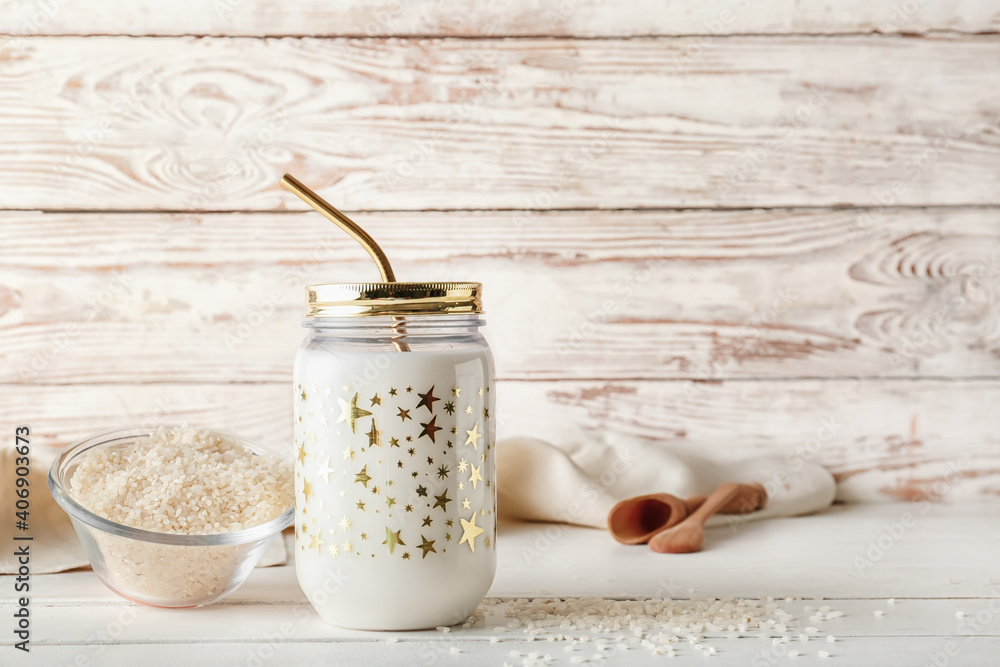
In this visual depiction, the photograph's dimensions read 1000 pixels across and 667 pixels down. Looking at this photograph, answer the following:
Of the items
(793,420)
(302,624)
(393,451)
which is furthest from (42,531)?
(793,420)

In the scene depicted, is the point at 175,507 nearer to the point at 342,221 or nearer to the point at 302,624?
the point at 302,624

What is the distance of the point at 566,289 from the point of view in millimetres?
1170

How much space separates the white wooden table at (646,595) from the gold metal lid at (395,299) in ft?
0.83

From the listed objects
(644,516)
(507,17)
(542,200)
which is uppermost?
(507,17)

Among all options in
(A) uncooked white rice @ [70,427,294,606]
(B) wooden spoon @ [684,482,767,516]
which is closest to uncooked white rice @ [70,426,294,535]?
(A) uncooked white rice @ [70,427,294,606]

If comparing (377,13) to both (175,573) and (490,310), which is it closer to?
(490,310)

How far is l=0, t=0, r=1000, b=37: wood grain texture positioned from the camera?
1.12 m

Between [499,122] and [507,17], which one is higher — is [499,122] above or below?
below

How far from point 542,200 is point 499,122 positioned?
118 mm

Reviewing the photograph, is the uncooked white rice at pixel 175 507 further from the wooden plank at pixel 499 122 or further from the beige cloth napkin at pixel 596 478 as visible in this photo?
the wooden plank at pixel 499 122

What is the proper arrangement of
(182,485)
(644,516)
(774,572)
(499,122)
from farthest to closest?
(499,122) < (644,516) < (774,572) < (182,485)

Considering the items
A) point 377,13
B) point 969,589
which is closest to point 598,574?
point 969,589

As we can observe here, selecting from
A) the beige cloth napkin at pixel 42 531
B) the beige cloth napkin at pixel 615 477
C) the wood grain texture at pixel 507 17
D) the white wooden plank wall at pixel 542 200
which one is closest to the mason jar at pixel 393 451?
the beige cloth napkin at pixel 42 531

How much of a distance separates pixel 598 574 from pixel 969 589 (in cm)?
35
